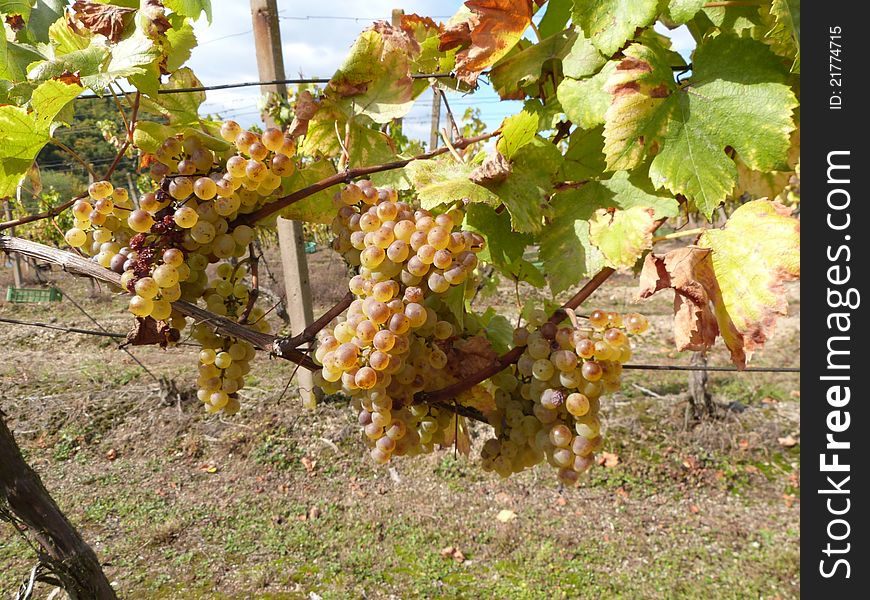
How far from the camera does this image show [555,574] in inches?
122

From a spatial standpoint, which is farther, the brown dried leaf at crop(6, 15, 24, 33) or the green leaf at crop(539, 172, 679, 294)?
the brown dried leaf at crop(6, 15, 24, 33)

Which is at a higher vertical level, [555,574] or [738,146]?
[738,146]

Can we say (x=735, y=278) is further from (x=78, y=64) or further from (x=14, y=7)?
(x=14, y=7)

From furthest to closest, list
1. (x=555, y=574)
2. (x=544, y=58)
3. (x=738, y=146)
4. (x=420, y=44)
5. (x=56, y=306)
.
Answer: (x=56, y=306), (x=555, y=574), (x=420, y=44), (x=544, y=58), (x=738, y=146)

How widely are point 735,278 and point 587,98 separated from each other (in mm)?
277

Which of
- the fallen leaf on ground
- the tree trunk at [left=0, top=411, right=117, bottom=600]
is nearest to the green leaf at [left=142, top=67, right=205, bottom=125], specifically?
the tree trunk at [left=0, top=411, right=117, bottom=600]

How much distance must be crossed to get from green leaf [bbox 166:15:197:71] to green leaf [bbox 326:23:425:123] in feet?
0.79

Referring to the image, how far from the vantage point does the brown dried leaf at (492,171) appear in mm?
664

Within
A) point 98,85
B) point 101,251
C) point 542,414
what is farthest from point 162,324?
point 542,414

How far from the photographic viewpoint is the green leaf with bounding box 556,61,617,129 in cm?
70

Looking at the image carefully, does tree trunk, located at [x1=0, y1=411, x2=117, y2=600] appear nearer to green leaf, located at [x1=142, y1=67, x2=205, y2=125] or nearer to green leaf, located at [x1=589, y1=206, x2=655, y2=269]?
green leaf, located at [x1=142, y1=67, x2=205, y2=125]

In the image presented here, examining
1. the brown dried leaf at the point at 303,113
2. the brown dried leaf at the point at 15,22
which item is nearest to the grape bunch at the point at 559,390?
the brown dried leaf at the point at 303,113
